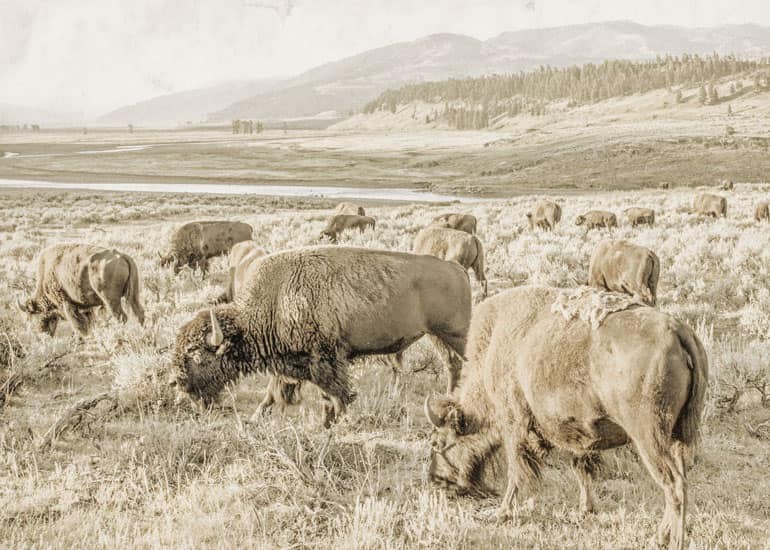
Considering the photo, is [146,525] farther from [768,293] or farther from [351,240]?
[351,240]

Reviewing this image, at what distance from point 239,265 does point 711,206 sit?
1885 cm

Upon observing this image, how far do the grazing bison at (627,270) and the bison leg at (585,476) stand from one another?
5741 millimetres

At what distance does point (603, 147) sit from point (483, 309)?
61.6m

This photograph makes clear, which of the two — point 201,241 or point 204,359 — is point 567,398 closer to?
point 204,359

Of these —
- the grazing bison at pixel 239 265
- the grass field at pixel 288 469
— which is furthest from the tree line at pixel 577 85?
the grass field at pixel 288 469

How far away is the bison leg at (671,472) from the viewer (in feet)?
11.0

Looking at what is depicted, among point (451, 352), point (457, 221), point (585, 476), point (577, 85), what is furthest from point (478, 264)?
point (577, 85)

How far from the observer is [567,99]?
125m

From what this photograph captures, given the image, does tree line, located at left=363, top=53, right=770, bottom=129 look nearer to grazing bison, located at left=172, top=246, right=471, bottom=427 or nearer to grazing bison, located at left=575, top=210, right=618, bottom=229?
grazing bison, located at left=575, top=210, right=618, bottom=229

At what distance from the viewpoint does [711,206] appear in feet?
75.7

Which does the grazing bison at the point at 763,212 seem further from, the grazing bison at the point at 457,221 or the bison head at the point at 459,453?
the bison head at the point at 459,453

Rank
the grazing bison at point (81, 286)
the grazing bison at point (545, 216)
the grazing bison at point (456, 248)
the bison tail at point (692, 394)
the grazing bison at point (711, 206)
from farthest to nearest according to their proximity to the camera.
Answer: the grazing bison at point (711, 206), the grazing bison at point (545, 216), the grazing bison at point (456, 248), the grazing bison at point (81, 286), the bison tail at point (692, 394)

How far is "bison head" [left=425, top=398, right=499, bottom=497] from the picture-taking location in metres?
4.24

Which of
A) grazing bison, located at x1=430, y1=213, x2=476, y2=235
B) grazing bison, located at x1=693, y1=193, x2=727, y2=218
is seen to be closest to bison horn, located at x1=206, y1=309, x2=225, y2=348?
grazing bison, located at x1=430, y1=213, x2=476, y2=235
